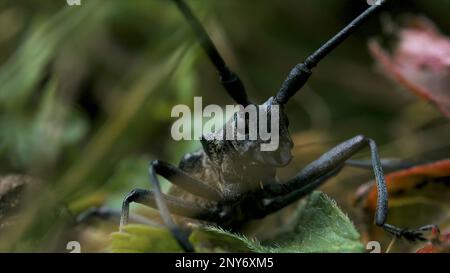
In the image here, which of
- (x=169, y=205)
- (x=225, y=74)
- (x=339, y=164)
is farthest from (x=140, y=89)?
(x=339, y=164)

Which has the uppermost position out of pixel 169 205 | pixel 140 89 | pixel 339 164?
pixel 140 89

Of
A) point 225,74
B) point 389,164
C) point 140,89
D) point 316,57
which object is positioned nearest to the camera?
point 316,57

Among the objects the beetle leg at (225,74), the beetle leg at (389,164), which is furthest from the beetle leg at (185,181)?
the beetle leg at (389,164)

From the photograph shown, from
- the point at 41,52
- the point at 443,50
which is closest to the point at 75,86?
the point at 41,52

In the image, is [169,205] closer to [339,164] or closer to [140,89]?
[339,164]

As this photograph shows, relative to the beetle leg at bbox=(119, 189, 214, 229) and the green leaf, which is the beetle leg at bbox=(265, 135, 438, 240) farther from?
the beetle leg at bbox=(119, 189, 214, 229)

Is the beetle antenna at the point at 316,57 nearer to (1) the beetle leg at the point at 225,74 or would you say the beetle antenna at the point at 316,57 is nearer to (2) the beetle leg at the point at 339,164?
(1) the beetle leg at the point at 225,74
